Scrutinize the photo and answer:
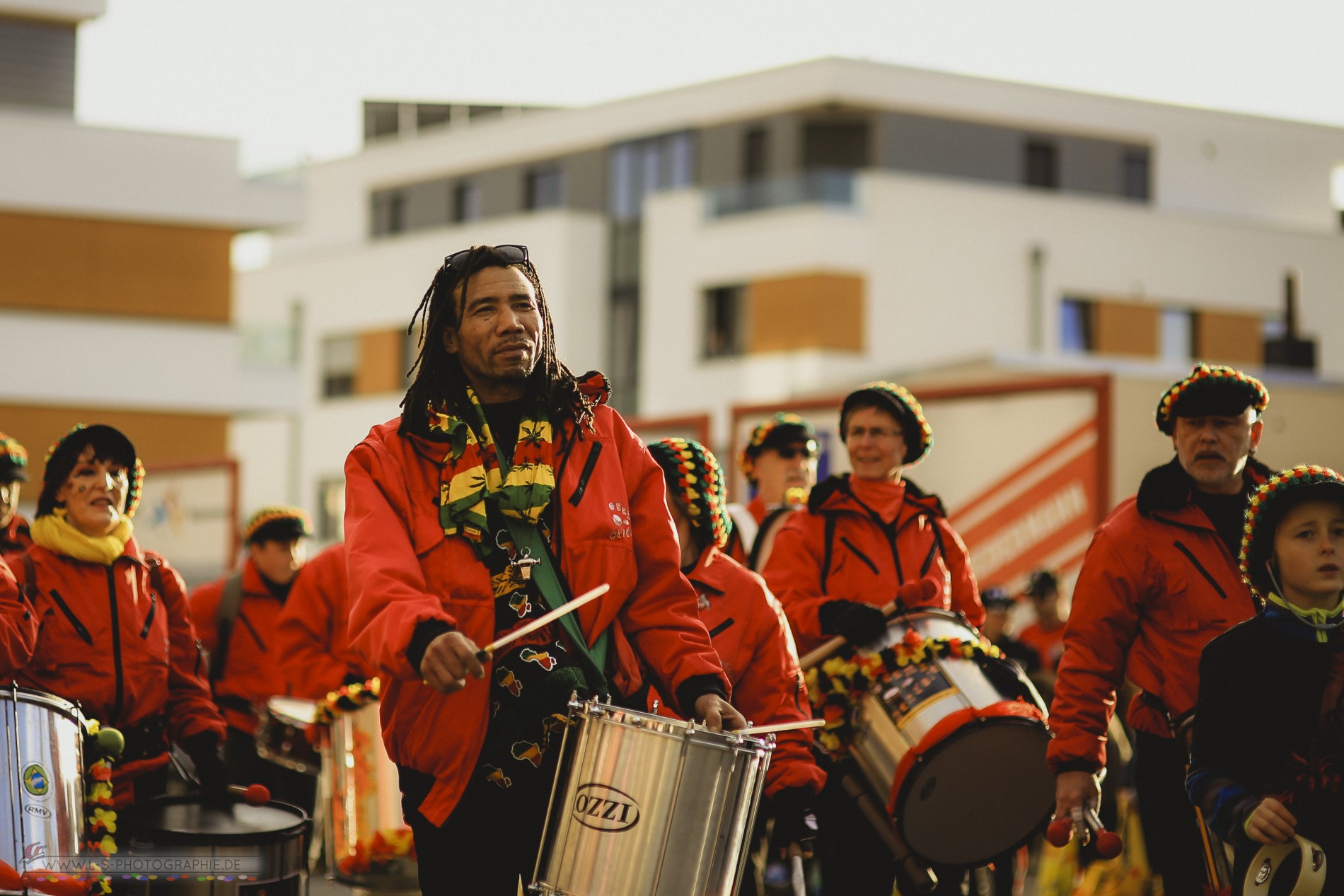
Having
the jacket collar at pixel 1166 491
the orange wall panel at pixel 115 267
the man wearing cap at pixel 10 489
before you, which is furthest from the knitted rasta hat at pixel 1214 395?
the orange wall panel at pixel 115 267

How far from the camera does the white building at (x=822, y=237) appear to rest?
127 ft

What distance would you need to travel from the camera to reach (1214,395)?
5.86 meters

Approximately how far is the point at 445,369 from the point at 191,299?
2970 centimetres

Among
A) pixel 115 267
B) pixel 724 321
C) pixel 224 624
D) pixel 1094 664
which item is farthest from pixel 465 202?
pixel 1094 664

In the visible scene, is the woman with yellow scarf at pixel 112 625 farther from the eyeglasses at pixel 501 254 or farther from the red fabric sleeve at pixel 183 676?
the eyeglasses at pixel 501 254

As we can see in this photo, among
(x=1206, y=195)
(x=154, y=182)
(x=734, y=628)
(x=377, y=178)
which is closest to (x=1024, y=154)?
(x=1206, y=195)

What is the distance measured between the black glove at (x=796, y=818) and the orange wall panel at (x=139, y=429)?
999 inches

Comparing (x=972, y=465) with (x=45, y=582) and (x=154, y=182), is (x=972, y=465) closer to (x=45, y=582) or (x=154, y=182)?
(x=45, y=582)

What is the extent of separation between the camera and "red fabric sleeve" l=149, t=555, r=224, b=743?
6.60 meters

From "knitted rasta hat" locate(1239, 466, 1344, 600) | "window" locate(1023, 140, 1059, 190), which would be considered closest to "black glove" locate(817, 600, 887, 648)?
"knitted rasta hat" locate(1239, 466, 1344, 600)

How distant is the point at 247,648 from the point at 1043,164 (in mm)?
35392

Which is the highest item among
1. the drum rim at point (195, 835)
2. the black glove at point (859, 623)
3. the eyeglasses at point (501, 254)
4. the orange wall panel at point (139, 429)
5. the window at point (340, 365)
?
the window at point (340, 365)

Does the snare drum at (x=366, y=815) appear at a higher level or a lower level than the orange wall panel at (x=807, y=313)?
lower

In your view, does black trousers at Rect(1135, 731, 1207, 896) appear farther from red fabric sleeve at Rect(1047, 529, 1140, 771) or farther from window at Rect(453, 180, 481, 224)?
window at Rect(453, 180, 481, 224)
